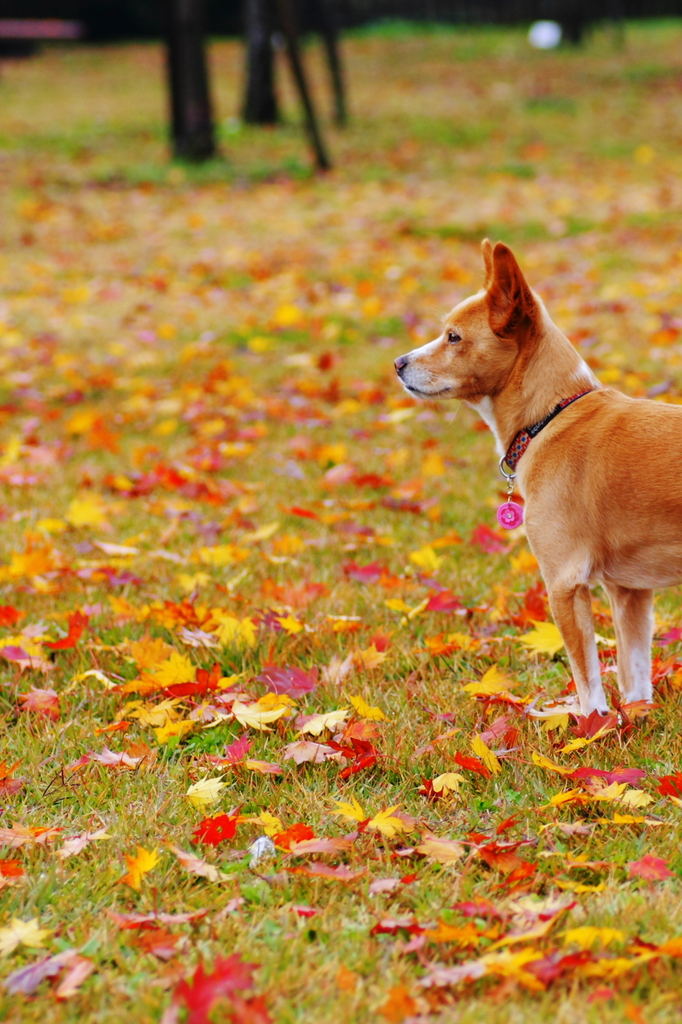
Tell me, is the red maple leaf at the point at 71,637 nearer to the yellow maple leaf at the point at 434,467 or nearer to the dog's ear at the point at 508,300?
the dog's ear at the point at 508,300

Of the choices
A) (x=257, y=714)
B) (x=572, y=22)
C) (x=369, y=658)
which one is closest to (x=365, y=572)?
(x=369, y=658)

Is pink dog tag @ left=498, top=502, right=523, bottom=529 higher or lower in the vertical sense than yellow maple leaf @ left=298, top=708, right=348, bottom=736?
higher

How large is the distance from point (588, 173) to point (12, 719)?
46.5 feet

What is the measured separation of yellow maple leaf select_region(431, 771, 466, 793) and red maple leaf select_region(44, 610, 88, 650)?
1550mm

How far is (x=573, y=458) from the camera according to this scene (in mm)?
2980

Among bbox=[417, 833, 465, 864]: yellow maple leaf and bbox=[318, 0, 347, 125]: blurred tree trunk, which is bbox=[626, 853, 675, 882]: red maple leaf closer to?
bbox=[417, 833, 465, 864]: yellow maple leaf

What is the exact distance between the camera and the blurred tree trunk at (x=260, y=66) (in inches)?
733

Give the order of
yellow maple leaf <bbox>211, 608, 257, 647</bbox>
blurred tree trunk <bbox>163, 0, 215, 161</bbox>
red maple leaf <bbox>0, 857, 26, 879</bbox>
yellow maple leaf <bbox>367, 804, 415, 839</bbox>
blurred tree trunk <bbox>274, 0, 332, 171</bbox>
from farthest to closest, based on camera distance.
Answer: blurred tree trunk <bbox>163, 0, 215, 161</bbox>, blurred tree trunk <bbox>274, 0, 332, 171</bbox>, yellow maple leaf <bbox>211, 608, 257, 647</bbox>, yellow maple leaf <bbox>367, 804, 415, 839</bbox>, red maple leaf <bbox>0, 857, 26, 879</bbox>

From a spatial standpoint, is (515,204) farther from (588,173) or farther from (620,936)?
(620,936)

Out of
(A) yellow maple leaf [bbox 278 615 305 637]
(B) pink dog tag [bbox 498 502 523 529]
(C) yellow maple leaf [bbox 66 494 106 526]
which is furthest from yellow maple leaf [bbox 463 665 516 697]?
(C) yellow maple leaf [bbox 66 494 106 526]

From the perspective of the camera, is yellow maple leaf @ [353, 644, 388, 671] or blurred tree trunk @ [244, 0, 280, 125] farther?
blurred tree trunk @ [244, 0, 280, 125]

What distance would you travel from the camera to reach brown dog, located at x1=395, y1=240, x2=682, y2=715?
2.84 metres

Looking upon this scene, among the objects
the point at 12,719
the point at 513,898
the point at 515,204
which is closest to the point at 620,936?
the point at 513,898

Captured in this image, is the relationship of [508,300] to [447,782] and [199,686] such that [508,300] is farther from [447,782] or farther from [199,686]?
[199,686]
